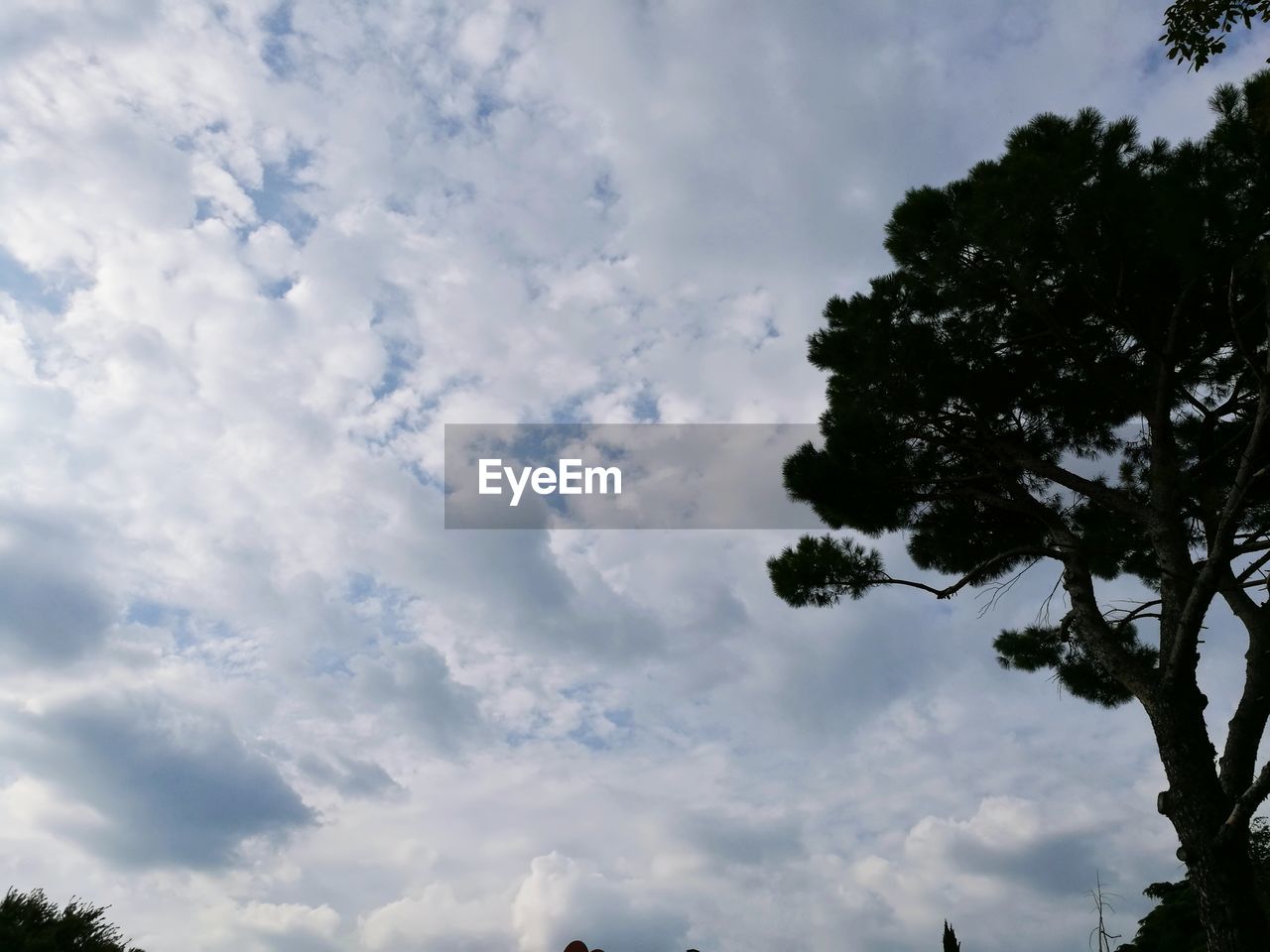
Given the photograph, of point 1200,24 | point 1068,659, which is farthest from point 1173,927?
point 1200,24

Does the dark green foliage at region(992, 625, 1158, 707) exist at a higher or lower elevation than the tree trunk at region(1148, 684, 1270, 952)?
higher

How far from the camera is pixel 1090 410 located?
1037 cm

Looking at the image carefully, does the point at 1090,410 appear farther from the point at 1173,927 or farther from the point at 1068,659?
the point at 1173,927

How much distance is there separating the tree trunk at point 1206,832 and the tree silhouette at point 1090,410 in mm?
16

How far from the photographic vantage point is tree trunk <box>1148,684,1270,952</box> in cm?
718

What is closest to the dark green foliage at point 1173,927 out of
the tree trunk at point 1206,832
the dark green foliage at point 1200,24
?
the tree trunk at point 1206,832

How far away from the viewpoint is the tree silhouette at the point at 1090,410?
25.5ft

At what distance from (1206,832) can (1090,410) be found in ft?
15.4

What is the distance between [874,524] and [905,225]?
353 cm

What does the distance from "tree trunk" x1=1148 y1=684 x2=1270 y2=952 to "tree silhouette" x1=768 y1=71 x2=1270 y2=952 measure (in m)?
0.02

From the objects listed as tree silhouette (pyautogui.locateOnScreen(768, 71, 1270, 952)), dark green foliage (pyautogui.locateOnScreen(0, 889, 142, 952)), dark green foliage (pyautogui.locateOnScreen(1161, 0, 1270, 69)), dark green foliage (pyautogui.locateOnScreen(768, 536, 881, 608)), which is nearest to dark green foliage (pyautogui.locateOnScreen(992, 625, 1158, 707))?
tree silhouette (pyautogui.locateOnScreen(768, 71, 1270, 952))

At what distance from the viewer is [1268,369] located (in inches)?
292

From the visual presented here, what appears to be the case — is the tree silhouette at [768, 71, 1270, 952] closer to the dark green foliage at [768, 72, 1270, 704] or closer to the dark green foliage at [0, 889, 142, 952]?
the dark green foliage at [768, 72, 1270, 704]

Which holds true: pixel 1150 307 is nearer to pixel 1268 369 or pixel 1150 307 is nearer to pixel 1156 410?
pixel 1156 410
